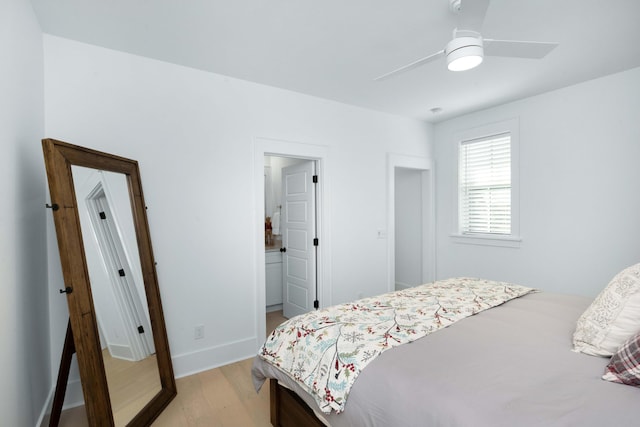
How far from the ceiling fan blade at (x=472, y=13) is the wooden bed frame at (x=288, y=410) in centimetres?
212

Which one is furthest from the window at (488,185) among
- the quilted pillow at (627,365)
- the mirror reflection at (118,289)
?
the mirror reflection at (118,289)

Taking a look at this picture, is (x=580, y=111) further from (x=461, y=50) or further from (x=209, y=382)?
(x=209, y=382)

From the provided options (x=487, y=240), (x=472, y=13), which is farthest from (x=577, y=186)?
(x=472, y=13)

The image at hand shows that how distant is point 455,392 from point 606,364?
2.15 ft

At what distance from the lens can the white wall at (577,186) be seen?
116 inches

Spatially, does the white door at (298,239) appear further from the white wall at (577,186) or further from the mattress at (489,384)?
the white wall at (577,186)

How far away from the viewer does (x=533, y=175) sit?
355 centimetres

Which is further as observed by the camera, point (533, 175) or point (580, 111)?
point (533, 175)

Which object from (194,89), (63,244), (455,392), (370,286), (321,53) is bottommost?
(370,286)

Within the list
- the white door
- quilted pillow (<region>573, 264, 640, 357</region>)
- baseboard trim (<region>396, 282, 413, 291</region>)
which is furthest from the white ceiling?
baseboard trim (<region>396, 282, 413, 291</region>)

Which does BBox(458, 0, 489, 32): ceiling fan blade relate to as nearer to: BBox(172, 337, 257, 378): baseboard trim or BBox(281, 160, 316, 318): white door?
BBox(281, 160, 316, 318): white door

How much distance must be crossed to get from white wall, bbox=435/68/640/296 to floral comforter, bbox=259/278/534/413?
4.98 ft

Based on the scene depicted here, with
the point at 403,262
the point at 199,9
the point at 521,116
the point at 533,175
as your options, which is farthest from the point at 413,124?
the point at 199,9

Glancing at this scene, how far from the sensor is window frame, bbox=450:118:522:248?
3682 mm
